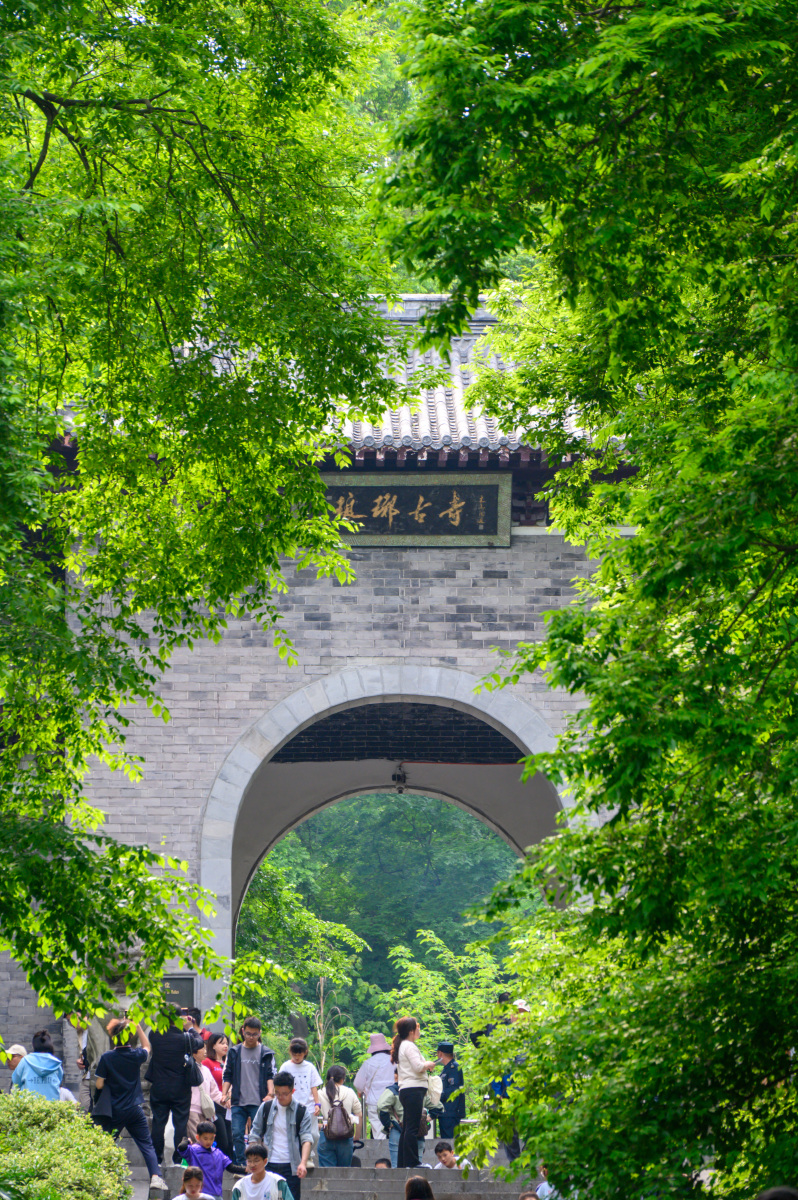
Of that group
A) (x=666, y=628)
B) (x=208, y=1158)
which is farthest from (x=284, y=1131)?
(x=666, y=628)

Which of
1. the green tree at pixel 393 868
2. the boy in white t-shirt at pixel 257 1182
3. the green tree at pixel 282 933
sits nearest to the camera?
the boy in white t-shirt at pixel 257 1182

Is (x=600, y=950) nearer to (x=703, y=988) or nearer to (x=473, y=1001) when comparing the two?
(x=703, y=988)

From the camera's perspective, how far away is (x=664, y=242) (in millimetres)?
4723

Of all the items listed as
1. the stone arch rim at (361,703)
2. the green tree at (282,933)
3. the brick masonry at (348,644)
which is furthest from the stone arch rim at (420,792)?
the brick masonry at (348,644)

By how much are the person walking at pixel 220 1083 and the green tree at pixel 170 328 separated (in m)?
4.11

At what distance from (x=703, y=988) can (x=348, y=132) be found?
14.2 ft

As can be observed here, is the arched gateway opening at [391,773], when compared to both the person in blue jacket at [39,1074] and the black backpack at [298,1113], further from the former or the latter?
the black backpack at [298,1113]

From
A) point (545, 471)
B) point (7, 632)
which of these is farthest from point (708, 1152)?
point (545, 471)

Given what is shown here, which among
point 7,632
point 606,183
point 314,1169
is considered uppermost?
point 606,183

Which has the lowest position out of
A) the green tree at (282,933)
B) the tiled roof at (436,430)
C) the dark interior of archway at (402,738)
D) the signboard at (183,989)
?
the signboard at (183,989)

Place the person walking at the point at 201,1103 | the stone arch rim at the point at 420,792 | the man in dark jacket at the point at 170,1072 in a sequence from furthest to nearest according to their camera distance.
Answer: the stone arch rim at the point at 420,792 → the person walking at the point at 201,1103 → the man in dark jacket at the point at 170,1072

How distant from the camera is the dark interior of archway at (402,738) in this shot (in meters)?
14.8

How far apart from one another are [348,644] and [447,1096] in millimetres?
3981

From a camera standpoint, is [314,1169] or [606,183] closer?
[606,183]
